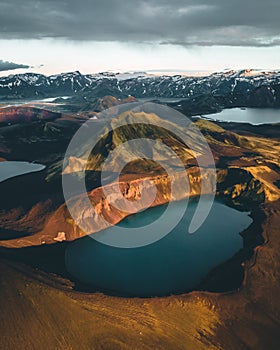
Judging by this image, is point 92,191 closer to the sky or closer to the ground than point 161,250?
closer to the sky

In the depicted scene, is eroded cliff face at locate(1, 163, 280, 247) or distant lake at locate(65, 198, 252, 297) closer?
distant lake at locate(65, 198, 252, 297)

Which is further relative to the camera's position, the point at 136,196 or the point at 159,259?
the point at 136,196

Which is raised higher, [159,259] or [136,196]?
[136,196]

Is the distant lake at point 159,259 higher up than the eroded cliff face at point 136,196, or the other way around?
the eroded cliff face at point 136,196

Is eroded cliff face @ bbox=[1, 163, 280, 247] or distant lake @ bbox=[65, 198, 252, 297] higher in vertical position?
eroded cliff face @ bbox=[1, 163, 280, 247]

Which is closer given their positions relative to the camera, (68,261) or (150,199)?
(68,261)

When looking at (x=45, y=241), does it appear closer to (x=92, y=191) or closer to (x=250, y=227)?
(x=92, y=191)

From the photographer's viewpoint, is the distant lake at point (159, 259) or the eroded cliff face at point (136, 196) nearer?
the distant lake at point (159, 259)

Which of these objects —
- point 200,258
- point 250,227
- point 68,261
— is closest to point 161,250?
point 200,258
